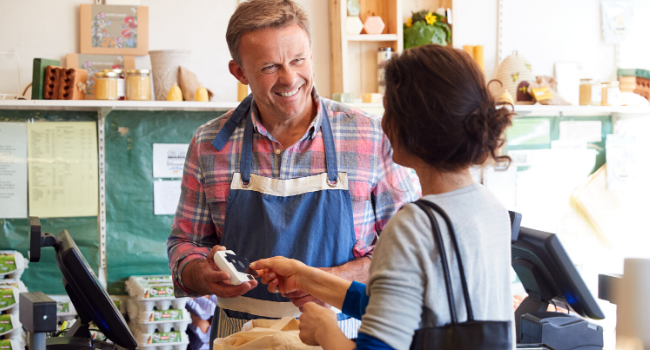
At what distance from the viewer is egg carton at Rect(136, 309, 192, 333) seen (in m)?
2.33

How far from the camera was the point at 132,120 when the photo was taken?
261 centimetres

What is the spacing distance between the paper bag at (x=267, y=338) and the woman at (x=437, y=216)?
169 mm

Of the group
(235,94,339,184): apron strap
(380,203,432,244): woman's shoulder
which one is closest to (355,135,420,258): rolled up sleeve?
(235,94,339,184): apron strap

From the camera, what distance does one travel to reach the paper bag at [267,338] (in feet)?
3.31

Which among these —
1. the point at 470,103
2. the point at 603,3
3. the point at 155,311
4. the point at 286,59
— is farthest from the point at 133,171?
the point at 603,3

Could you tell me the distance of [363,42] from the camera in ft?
9.16

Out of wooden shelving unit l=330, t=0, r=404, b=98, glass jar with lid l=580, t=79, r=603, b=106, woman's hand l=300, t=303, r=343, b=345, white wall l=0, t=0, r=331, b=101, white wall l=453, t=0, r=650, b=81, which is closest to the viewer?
woman's hand l=300, t=303, r=343, b=345

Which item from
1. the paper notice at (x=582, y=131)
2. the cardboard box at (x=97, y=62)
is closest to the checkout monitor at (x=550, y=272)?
the cardboard box at (x=97, y=62)

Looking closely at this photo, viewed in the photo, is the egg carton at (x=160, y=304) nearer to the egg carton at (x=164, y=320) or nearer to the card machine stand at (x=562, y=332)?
the egg carton at (x=164, y=320)

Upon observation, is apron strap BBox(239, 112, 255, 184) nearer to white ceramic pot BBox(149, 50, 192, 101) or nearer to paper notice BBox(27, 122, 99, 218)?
white ceramic pot BBox(149, 50, 192, 101)

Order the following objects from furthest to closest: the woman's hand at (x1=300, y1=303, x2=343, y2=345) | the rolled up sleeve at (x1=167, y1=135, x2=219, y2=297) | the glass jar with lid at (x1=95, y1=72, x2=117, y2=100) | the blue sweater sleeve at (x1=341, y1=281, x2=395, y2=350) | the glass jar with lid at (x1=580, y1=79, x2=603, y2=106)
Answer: the glass jar with lid at (x1=580, y1=79, x2=603, y2=106), the glass jar with lid at (x1=95, y1=72, x2=117, y2=100), the rolled up sleeve at (x1=167, y1=135, x2=219, y2=297), the blue sweater sleeve at (x1=341, y1=281, x2=395, y2=350), the woman's hand at (x1=300, y1=303, x2=343, y2=345)

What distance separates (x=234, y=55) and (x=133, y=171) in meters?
1.44

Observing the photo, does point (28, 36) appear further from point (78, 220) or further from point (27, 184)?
point (78, 220)

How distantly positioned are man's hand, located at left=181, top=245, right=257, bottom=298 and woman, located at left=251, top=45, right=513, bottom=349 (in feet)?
1.11
